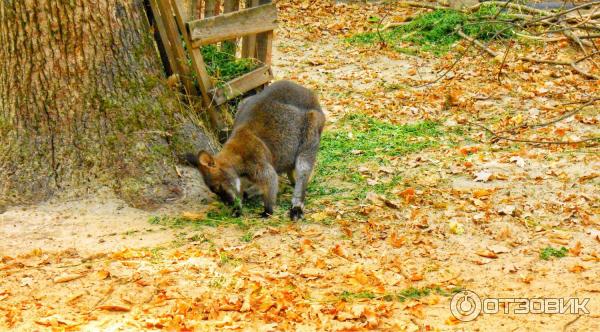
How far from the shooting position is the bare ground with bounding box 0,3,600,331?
15.4ft

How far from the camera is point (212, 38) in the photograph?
7051 millimetres

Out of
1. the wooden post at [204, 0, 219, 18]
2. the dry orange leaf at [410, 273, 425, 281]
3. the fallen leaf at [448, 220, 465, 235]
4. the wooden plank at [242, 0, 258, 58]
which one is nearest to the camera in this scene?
the dry orange leaf at [410, 273, 425, 281]

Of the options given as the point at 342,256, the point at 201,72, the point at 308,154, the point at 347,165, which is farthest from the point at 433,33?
the point at 342,256

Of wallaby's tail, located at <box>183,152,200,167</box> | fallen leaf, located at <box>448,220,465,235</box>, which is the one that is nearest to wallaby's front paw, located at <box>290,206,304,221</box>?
wallaby's tail, located at <box>183,152,200,167</box>

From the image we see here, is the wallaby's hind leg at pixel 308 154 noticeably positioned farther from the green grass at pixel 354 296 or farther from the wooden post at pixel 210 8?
the green grass at pixel 354 296

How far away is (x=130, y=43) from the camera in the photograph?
21.4ft

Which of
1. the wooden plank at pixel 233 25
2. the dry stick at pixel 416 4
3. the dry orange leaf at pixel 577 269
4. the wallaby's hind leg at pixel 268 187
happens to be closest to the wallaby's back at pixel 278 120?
the wallaby's hind leg at pixel 268 187

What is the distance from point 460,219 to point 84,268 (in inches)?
125

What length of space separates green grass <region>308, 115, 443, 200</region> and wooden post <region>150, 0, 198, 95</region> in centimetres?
167

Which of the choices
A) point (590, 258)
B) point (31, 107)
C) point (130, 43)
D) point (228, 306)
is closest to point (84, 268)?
point (228, 306)

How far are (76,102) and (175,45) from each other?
1226 mm

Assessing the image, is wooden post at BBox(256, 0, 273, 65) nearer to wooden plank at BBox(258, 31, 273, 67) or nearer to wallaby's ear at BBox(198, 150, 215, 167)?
wooden plank at BBox(258, 31, 273, 67)

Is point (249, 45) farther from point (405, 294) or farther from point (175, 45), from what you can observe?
Result: point (405, 294)

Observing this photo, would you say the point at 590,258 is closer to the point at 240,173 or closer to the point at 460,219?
the point at 460,219
